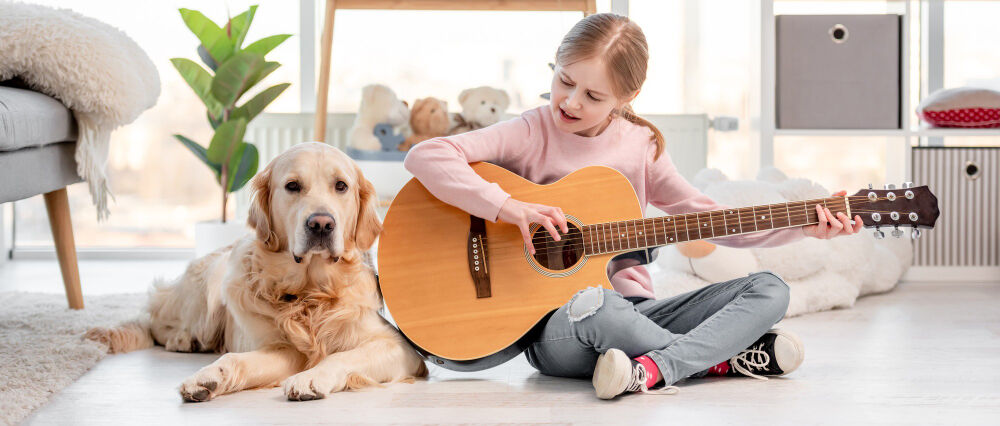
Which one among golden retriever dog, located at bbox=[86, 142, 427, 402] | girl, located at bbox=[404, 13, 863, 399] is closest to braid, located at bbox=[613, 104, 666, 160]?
girl, located at bbox=[404, 13, 863, 399]

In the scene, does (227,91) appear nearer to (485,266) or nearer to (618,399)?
(485,266)

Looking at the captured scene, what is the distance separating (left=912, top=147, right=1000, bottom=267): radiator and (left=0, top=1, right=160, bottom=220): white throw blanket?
2674 millimetres

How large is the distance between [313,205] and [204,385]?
377 millimetres

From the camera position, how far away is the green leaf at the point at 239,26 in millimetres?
3428

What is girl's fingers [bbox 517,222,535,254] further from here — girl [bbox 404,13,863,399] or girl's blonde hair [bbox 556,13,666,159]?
girl's blonde hair [bbox 556,13,666,159]

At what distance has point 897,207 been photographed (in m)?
1.67

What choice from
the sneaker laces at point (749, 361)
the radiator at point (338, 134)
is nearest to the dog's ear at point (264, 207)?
the sneaker laces at point (749, 361)

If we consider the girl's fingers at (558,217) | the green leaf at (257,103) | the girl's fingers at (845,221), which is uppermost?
the green leaf at (257,103)

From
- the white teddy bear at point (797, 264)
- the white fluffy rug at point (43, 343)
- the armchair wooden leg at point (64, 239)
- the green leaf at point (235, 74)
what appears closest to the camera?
the white fluffy rug at point (43, 343)

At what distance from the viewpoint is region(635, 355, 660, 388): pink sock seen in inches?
63.9

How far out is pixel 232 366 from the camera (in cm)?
164

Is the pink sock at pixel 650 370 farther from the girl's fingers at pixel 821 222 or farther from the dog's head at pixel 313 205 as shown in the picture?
the dog's head at pixel 313 205

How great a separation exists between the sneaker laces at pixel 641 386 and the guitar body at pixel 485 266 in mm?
195

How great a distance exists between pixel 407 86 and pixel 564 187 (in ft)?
8.37
